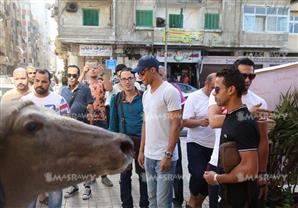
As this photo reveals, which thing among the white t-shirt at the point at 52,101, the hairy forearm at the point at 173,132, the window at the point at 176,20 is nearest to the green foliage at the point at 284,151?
the hairy forearm at the point at 173,132

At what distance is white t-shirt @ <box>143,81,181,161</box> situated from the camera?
371 cm

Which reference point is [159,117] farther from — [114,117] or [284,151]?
[284,151]

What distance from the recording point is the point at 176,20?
2892 centimetres

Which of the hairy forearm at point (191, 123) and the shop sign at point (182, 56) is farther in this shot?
the shop sign at point (182, 56)

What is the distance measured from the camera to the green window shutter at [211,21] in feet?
94.7

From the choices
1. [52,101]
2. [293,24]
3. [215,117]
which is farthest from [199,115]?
[293,24]

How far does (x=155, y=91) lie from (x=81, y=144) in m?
2.33

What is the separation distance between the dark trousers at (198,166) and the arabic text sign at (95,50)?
23643 millimetres

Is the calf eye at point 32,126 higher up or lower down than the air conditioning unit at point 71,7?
lower down

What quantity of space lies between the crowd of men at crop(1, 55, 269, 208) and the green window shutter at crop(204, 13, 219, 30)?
24.2 meters

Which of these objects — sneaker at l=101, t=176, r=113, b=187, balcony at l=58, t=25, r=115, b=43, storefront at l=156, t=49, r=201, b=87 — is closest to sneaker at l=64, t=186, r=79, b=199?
sneaker at l=101, t=176, r=113, b=187

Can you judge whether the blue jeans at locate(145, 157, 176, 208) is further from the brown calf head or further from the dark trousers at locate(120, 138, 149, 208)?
the brown calf head

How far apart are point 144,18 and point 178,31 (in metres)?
2.59

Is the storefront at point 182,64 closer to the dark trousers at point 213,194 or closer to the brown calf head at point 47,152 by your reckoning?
the dark trousers at point 213,194
